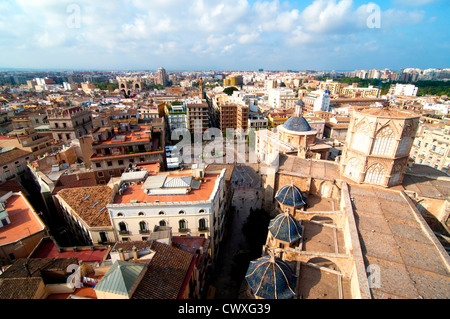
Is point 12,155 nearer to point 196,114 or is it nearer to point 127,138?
point 127,138

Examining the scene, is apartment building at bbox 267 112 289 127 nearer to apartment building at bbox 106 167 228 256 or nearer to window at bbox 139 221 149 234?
apartment building at bbox 106 167 228 256

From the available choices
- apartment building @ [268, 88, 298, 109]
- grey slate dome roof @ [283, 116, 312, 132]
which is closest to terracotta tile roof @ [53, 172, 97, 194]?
grey slate dome roof @ [283, 116, 312, 132]

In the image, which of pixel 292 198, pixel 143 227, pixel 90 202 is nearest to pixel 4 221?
pixel 90 202

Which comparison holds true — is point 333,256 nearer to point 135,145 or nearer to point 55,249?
point 55,249

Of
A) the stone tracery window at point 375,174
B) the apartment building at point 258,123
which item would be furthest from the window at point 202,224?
the apartment building at point 258,123

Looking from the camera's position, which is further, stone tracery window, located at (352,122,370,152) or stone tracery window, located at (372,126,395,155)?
stone tracery window, located at (352,122,370,152)
